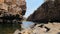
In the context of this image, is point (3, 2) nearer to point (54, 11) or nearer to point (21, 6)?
point (21, 6)

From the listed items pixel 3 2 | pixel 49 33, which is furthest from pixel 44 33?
pixel 3 2

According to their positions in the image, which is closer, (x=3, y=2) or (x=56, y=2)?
(x=56, y=2)

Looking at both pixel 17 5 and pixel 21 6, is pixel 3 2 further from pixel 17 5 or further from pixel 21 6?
pixel 21 6

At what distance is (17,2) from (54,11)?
32.8 meters

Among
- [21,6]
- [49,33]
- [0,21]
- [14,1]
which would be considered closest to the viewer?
[49,33]

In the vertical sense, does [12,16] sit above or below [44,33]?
below

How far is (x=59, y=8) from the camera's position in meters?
33.3

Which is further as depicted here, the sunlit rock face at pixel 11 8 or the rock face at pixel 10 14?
the sunlit rock face at pixel 11 8

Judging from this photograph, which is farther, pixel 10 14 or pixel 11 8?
pixel 11 8

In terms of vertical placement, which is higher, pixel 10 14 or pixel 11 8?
pixel 11 8

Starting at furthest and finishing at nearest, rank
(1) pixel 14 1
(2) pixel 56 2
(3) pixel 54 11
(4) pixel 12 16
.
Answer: (1) pixel 14 1 < (4) pixel 12 16 < (3) pixel 54 11 < (2) pixel 56 2

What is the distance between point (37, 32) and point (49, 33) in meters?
0.67

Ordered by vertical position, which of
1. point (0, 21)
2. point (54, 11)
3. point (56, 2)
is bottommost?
point (0, 21)

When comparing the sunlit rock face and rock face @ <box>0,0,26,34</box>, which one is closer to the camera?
rock face @ <box>0,0,26,34</box>
